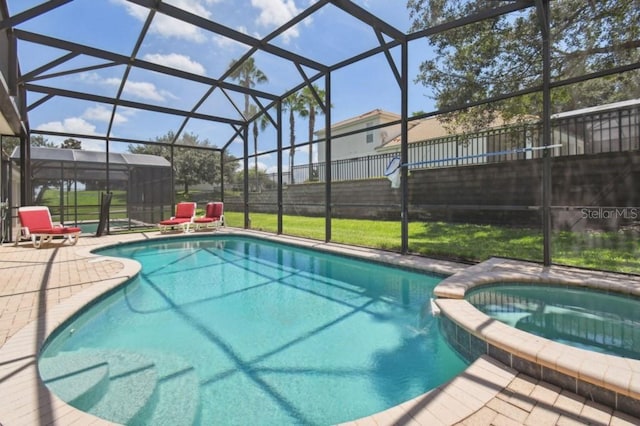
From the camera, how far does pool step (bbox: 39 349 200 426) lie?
2.30m

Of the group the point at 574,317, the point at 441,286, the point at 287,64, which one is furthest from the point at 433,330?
the point at 287,64

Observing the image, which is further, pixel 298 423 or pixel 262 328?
pixel 262 328

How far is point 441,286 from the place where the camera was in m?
3.91

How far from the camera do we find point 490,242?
7230 millimetres

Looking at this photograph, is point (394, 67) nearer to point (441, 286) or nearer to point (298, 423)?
point (441, 286)

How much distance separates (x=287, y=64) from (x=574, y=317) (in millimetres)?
7385

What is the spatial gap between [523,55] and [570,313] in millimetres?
5548

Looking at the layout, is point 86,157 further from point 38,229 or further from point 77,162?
point 38,229

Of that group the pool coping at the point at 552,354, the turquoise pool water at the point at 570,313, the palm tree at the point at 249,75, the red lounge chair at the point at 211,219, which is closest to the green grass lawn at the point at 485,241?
the red lounge chair at the point at 211,219

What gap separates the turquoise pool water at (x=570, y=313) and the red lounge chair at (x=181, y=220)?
9.19 metres

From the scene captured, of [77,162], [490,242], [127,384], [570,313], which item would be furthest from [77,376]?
[77,162]

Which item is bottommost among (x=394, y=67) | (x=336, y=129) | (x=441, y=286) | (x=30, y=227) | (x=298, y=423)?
(x=298, y=423)

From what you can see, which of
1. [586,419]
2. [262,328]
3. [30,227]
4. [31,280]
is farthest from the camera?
[30,227]

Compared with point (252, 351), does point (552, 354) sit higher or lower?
higher
